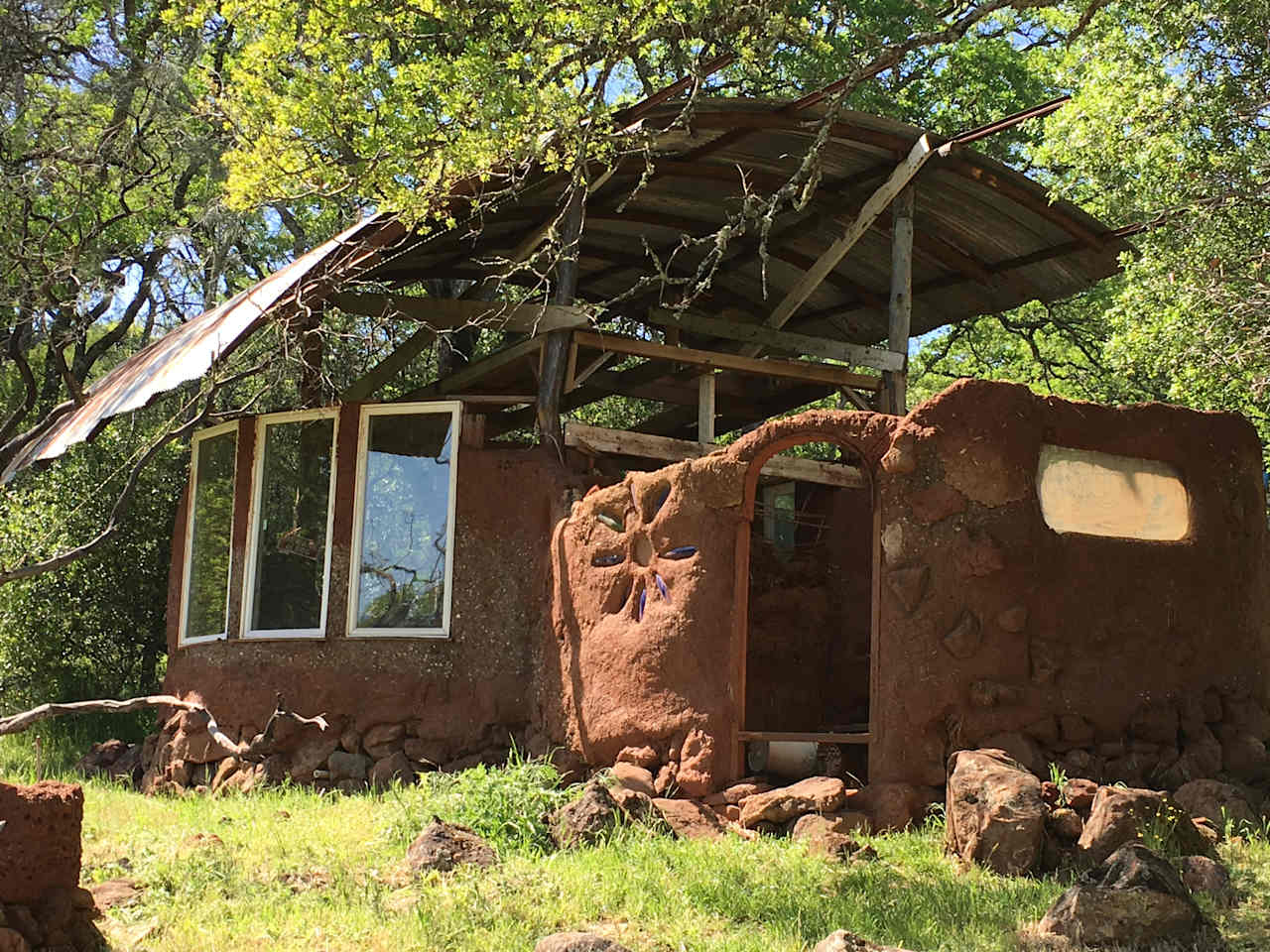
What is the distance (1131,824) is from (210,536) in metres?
8.35

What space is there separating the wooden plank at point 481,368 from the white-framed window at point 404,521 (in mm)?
840

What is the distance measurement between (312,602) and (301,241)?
789 cm

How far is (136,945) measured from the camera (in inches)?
253

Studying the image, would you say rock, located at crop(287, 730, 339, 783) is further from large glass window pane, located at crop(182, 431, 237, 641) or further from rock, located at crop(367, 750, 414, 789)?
large glass window pane, located at crop(182, 431, 237, 641)

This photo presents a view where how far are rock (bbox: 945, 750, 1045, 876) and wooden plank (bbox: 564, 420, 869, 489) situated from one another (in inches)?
139

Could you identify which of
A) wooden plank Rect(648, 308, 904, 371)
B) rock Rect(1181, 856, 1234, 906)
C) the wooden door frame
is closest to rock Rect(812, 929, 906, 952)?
rock Rect(1181, 856, 1234, 906)

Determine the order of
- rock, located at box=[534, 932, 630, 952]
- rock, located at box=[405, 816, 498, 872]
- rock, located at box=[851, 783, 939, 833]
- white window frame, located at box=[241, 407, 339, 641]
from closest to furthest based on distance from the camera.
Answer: rock, located at box=[534, 932, 630, 952] < rock, located at box=[405, 816, 498, 872] < rock, located at box=[851, 783, 939, 833] < white window frame, located at box=[241, 407, 339, 641]

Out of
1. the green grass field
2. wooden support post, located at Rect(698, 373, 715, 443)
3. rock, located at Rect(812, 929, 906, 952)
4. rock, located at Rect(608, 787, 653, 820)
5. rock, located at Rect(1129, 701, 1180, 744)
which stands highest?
wooden support post, located at Rect(698, 373, 715, 443)

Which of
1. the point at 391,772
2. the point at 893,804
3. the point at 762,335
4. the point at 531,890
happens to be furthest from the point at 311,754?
the point at 762,335

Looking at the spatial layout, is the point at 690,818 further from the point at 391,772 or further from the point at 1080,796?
the point at 391,772

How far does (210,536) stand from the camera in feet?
40.8

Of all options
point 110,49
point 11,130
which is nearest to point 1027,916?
point 11,130

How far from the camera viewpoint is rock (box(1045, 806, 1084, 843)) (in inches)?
309

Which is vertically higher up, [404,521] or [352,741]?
[404,521]
